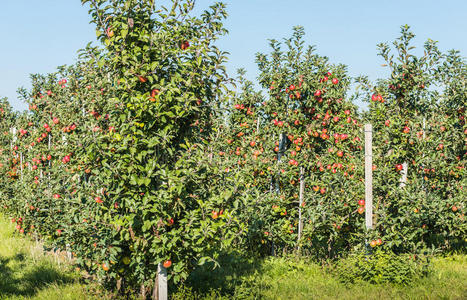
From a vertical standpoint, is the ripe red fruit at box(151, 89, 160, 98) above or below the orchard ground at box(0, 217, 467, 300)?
above

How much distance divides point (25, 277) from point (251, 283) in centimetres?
395

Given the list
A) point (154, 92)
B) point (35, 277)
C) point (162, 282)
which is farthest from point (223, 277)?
point (154, 92)

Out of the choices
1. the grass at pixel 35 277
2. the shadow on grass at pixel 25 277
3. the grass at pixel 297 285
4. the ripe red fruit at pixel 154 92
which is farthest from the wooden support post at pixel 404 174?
the shadow on grass at pixel 25 277

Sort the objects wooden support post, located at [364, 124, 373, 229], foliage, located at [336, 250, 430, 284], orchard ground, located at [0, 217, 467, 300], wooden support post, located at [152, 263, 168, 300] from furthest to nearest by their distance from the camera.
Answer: wooden support post, located at [364, 124, 373, 229] → foliage, located at [336, 250, 430, 284] → orchard ground, located at [0, 217, 467, 300] → wooden support post, located at [152, 263, 168, 300]

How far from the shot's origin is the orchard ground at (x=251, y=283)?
19.8 feet

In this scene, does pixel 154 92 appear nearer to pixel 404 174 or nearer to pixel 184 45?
pixel 184 45

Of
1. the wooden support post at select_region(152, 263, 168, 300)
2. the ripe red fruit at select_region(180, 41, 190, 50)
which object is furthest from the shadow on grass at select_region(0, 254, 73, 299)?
the ripe red fruit at select_region(180, 41, 190, 50)

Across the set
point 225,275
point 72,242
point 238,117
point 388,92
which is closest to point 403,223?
point 388,92

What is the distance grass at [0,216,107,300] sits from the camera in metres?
6.04

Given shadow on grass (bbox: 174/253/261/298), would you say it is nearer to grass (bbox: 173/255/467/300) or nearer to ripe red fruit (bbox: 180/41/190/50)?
grass (bbox: 173/255/467/300)

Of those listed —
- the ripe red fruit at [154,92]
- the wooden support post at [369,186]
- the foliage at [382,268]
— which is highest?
the ripe red fruit at [154,92]

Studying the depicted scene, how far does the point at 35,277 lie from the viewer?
6.96 meters

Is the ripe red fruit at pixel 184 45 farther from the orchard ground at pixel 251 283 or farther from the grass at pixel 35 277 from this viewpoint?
the grass at pixel 35 277

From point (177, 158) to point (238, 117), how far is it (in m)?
4.93
